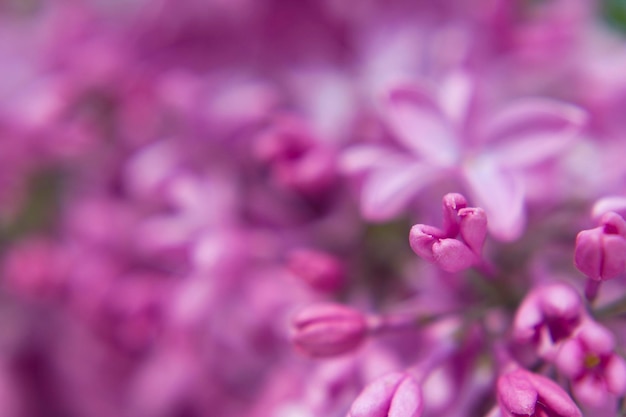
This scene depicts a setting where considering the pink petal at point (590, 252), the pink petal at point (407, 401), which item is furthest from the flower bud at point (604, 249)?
the pink petal at point (407, 401)

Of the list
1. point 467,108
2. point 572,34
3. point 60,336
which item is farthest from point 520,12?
point 60,336

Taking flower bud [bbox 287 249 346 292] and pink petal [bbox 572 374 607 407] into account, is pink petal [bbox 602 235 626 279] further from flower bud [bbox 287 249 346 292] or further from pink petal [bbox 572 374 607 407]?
flower bud [bbox 287 249 346 292]

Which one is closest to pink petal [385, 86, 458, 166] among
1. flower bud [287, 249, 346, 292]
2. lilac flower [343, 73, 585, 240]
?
lilac flower [343, 73, 585, 240]

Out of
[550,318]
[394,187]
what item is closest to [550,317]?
[550,318]

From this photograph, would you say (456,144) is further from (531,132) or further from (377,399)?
(377,399)

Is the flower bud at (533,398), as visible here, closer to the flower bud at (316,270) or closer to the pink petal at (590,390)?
the pink petal at (590,390)
